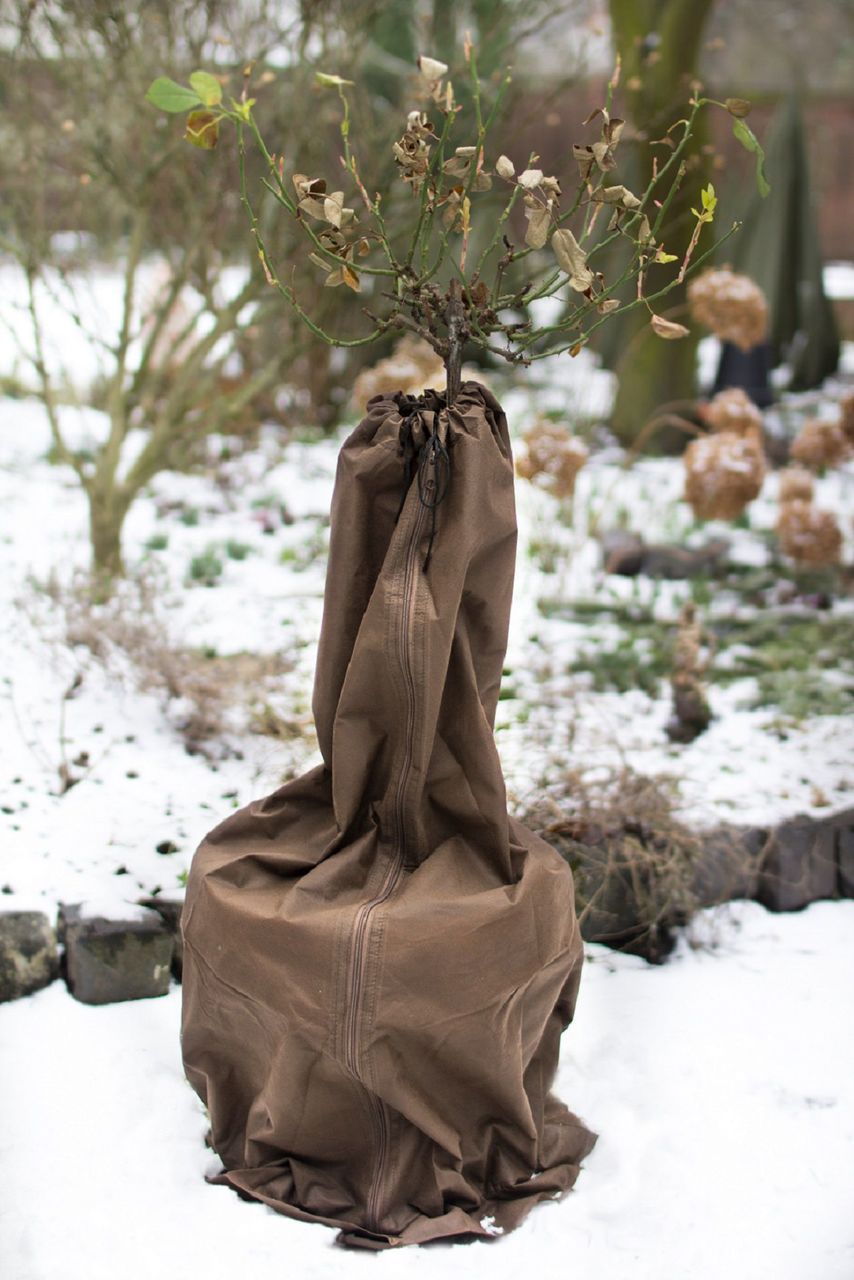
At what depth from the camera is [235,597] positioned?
14.9ft

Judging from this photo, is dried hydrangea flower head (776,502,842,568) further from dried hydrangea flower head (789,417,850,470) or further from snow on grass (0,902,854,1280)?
snow on grass (0,902,854,1280)

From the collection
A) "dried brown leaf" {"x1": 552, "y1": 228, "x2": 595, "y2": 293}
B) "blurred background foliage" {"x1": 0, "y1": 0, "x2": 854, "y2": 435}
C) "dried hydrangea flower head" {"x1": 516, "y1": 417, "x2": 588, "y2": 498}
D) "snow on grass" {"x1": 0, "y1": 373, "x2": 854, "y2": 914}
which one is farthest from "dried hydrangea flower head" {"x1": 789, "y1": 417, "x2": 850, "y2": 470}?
"dried brown leaf" {"x1": 552, "y1": 228, "x2": 595, "y2": 293}

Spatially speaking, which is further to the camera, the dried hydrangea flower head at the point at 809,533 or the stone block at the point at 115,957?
the dried hydrangea flower head at the point at 809,533

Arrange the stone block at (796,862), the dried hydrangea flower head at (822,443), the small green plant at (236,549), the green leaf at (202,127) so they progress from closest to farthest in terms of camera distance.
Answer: the green leaf at (202,127), the stone block at (796,862), the dried hydrangea flower head at (822,443), the small green plant at (236,549)

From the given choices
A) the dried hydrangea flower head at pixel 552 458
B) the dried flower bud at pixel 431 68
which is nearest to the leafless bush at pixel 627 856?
the dried hydrangea flower head at pixel 552 458

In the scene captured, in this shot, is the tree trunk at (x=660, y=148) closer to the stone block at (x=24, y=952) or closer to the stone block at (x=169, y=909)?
the stone block at (x=169, y=909)

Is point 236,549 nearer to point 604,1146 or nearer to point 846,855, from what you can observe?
point 846,855

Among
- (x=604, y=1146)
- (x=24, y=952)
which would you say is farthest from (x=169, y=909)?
(x=604, y=1146)

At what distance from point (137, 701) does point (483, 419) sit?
78.8 inches

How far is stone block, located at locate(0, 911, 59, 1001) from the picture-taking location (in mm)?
2607

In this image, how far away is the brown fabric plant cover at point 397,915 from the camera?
194 cm

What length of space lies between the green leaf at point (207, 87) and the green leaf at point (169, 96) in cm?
2

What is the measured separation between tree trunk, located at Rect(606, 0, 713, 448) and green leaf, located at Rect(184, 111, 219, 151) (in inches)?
158

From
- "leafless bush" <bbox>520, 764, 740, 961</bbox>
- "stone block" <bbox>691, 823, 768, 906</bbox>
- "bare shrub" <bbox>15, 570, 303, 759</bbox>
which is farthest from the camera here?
"bare shrub" <bbox>15, 570, 303, 759</bbox>
